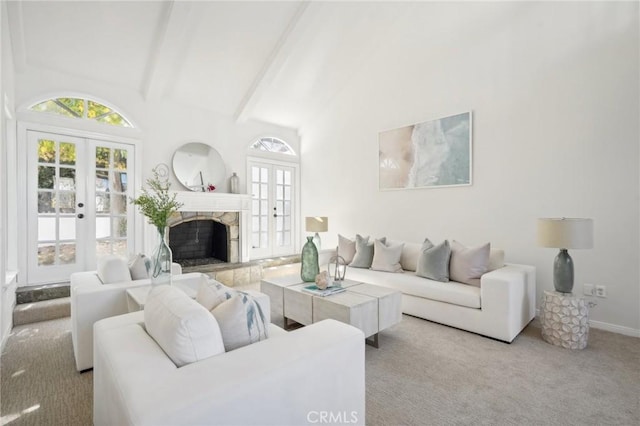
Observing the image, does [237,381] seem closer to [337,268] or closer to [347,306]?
[347,306]

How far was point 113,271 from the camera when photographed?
2.57 m

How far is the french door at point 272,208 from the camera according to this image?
18.2ft

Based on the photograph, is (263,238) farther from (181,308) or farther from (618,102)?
(618,102)

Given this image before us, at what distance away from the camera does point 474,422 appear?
170 cm

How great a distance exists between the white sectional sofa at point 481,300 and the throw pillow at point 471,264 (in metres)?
0.08

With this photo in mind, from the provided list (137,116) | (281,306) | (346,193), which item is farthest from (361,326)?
(137,116)

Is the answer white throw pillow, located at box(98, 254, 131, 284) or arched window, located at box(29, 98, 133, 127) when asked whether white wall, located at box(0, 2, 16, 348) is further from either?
white throw pillow, located at box(98, 254, 131, 284)

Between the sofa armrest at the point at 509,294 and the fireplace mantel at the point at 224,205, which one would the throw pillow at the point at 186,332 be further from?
the fireplace mantel at the point at 224,205

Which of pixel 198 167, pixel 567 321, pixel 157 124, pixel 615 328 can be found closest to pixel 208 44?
pixel 157 124

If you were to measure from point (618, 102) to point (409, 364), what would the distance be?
120 inches

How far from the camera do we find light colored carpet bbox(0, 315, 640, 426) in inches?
69.5

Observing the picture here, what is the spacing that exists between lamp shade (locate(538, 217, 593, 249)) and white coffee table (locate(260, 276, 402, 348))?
1.36 meters

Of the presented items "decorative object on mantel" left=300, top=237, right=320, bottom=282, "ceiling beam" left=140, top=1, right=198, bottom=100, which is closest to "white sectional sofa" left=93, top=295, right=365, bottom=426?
"decorative object on mantel" left=300, top=237, right=320, bottom=282

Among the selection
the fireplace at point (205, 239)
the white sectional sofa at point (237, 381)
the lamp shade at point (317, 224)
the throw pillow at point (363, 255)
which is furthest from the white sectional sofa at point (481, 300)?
the fireplace at point (205, 239)
